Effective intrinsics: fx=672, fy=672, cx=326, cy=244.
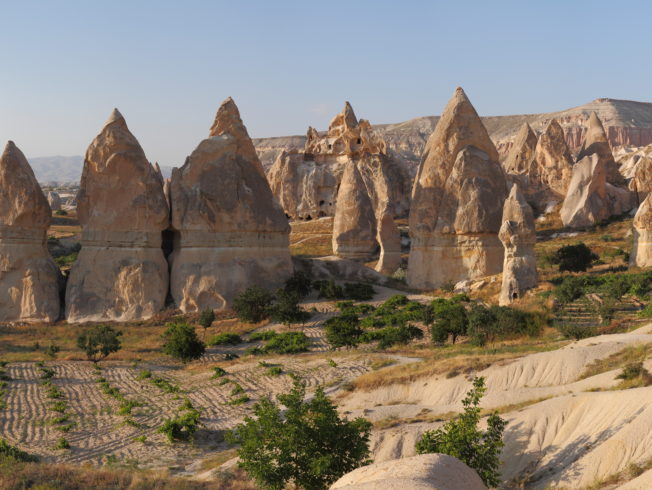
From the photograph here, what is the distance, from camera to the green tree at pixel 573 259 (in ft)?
94.8

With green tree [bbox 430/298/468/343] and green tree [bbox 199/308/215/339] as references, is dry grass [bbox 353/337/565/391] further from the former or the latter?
green tree [bbox 199/308/215/339]

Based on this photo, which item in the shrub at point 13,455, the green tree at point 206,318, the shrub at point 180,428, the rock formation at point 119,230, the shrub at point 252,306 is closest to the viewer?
the shrub at point 13,455

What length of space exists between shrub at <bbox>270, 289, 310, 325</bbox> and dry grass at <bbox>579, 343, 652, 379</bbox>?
12.6 metres

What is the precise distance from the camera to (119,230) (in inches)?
1037

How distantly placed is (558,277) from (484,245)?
3421 mm

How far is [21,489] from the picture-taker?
26.4ft

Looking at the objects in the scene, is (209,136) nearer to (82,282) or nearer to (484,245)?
(82,282)

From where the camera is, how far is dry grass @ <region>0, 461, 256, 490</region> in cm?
826

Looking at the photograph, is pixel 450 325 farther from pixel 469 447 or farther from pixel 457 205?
pixel 469 447

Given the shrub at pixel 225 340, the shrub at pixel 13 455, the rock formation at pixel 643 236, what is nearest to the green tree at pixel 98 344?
the shrub at pixel 225 340

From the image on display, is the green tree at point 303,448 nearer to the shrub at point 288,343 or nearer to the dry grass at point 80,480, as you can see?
the dry grass at point 80,480

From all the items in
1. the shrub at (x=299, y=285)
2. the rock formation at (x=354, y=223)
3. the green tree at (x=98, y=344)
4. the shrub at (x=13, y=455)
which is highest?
the rock formation at (x=354, y=223)

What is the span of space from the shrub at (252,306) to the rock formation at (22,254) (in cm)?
735

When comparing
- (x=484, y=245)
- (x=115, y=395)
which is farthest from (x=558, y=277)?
(x=115, y=395)
